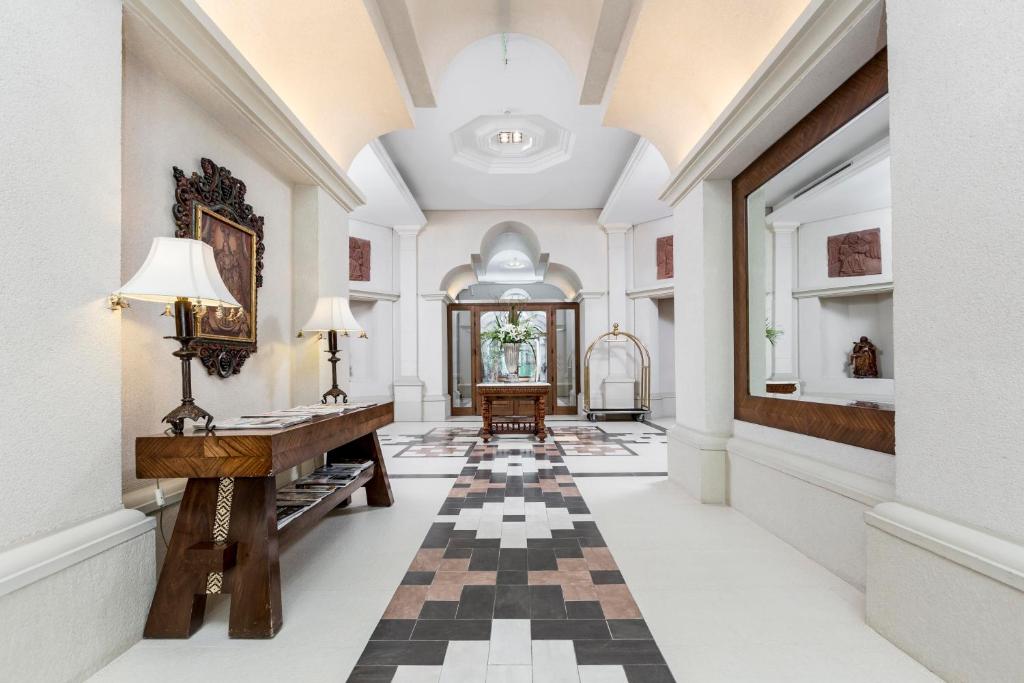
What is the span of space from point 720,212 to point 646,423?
229 inches

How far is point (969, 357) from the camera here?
1.57m

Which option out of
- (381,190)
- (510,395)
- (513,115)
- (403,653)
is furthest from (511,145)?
(403,653)

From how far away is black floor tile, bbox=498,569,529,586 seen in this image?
7.96 feet

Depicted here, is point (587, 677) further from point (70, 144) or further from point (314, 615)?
point (70, 144)

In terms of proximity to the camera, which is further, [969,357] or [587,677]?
[587,677]

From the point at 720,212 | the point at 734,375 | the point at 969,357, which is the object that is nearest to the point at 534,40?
the point at 720,212

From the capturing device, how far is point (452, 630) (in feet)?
6.53

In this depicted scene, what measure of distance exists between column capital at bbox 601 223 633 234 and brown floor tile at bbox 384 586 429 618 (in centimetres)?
A: 839

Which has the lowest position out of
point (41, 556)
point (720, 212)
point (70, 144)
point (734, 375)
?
point (41, 556)

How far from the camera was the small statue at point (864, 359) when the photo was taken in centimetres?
242

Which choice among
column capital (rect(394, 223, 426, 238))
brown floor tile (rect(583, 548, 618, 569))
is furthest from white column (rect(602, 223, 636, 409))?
brown floor tile (rect(583, 548, 618, 569))

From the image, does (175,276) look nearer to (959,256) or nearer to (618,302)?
(959,256)

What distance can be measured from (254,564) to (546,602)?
1312 mm

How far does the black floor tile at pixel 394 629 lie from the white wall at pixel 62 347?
3.25ft
